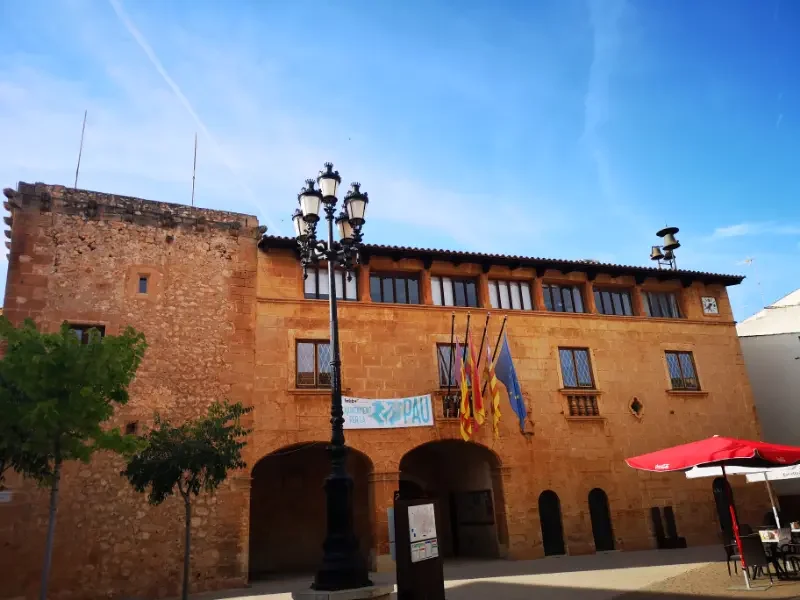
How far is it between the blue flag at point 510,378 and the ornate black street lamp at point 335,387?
7.77 metres

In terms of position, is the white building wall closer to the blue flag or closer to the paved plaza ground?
the paved plaza ground

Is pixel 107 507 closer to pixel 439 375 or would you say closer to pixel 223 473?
pixel 223 473

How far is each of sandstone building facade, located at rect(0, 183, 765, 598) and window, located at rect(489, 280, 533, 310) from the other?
76mm

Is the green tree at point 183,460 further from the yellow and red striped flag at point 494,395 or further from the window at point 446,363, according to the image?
the yellow and red striped flag at point 494,395

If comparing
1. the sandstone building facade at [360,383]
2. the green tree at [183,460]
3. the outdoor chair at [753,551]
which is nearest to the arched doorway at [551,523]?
the sandstone building facade at [360,383]

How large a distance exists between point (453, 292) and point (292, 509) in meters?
9.05

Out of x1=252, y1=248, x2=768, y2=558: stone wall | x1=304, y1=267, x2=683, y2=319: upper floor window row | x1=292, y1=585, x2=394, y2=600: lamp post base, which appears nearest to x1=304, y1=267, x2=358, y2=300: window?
x1=304, y1=267, x2=683, y2=319: upper floor window row

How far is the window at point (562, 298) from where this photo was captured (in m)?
20.2

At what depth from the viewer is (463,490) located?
19.9 metres

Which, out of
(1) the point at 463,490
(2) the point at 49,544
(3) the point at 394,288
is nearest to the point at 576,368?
(1) the point at 463,490

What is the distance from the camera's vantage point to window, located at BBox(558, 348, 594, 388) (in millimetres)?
19219

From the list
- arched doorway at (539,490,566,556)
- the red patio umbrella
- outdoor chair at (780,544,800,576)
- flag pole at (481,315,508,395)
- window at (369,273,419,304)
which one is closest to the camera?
the red patio umbrella

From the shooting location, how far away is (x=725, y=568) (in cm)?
1282

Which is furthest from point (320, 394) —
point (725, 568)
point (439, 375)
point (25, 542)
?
point (725, 568)
